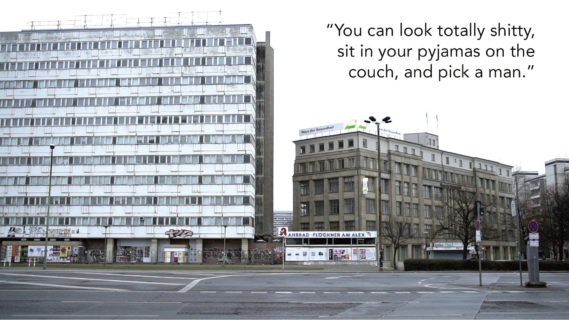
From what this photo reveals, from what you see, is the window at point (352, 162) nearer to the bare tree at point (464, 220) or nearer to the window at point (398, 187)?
the window at point (398, 187)

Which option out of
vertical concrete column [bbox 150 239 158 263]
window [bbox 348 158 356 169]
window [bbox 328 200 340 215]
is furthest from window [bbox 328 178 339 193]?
vertical concrete column [bbox 150 239 158 263]

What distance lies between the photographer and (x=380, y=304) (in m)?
18.5

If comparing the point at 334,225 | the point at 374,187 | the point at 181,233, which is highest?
the point at 374,187

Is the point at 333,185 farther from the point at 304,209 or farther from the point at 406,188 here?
the point at 406,188

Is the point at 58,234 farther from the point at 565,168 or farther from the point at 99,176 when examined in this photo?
the point at 565,168

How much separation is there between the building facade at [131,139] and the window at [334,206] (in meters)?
22.5

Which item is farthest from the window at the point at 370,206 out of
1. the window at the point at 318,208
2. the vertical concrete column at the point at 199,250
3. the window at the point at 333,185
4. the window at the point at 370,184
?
the vertical concrete column at the point at 199,250

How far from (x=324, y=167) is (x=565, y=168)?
62.7 m

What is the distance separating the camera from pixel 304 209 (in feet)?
346

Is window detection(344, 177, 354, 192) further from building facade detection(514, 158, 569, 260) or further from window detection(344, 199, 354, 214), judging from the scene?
building facade detection(514, 158, 569, 260)

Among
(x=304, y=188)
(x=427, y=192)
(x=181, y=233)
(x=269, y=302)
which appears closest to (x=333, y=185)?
(x=304, y=188)

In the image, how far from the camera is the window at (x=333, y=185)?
333ft

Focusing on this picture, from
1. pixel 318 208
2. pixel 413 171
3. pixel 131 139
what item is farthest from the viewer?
pixel 413 171

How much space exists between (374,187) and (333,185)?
7388 millimetres
